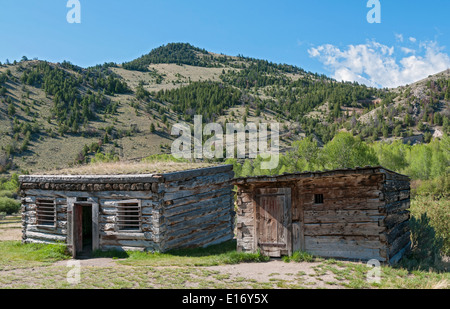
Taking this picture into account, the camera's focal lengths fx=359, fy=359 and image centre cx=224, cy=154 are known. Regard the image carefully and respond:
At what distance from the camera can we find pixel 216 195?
648 inches

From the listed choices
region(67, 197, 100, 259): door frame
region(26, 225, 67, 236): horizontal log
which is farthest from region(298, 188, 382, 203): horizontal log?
region(26, 225, 67, 236): horizontal log

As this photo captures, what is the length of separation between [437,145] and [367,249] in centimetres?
4262

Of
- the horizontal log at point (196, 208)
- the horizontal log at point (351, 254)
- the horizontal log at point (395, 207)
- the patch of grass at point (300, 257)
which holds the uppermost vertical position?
the horizontal log at point (395, 207)

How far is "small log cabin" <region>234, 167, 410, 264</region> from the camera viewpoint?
11086 millimetres

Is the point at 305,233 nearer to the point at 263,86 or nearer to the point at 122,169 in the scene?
the point at 122,169

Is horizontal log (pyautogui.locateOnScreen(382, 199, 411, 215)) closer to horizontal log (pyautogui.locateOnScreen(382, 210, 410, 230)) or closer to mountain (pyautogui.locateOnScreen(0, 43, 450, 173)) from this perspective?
horizontal log (pyautogui.locateOnScreen(382, 210, 410, 230))

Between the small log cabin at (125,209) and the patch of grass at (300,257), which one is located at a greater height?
the small log cabin at (125,209)

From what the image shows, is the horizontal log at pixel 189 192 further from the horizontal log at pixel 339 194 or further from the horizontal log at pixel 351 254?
the horizontal log at pixel 351 254

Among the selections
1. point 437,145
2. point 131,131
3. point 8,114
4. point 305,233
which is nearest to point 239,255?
point 305,233

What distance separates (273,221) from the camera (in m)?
12.5

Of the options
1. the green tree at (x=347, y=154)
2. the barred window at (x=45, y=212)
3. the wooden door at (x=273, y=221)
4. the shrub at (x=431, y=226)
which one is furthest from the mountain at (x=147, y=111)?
the shrub at (x=431, y=226)

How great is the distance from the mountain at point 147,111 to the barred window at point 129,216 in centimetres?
4002
